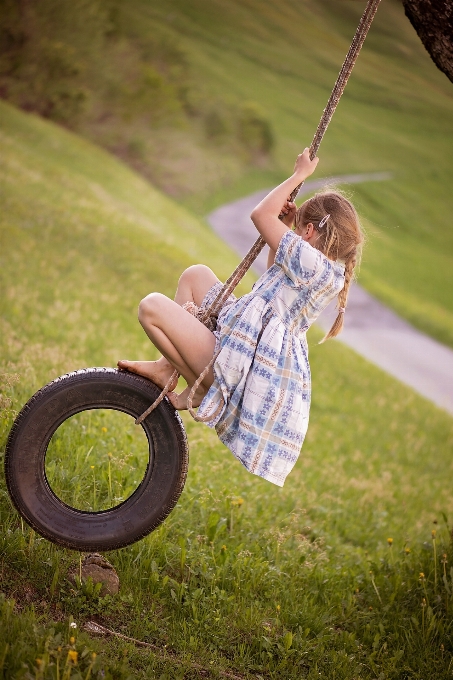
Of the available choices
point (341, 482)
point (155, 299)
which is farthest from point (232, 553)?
point (341, 482)

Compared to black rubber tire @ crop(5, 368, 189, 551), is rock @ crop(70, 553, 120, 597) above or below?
below

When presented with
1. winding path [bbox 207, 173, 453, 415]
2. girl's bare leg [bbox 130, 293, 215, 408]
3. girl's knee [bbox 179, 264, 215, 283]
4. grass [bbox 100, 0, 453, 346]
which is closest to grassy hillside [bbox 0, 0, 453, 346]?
grass [bbox 100, 0, 453, 346]

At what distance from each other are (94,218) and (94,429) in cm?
1171

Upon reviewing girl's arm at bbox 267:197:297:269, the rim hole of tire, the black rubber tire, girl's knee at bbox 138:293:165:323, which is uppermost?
girl's arm at bbox 267:197:297:269

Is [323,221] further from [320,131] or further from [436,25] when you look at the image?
[436,25]

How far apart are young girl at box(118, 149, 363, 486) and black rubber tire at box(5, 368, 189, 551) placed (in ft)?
0.48

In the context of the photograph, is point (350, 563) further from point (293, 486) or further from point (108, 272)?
point (108, 272)

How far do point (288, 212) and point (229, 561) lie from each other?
2.28m

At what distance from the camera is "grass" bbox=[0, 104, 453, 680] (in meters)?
3.58

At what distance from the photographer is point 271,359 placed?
3.60 meters

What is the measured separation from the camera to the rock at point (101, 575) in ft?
12.5

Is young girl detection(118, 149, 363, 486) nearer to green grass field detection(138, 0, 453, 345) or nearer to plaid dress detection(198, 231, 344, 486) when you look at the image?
plaid dress detection(198, 231, 344, 486)

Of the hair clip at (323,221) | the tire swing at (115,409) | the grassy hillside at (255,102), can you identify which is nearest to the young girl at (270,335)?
the hair clip at (323,221)

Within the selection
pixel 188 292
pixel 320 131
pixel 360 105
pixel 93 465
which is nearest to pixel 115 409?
pixel 188 292
